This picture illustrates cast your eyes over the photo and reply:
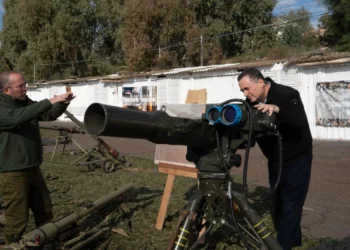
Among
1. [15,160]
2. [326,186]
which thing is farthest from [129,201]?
[326,186]

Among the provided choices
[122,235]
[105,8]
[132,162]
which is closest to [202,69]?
[132,162]

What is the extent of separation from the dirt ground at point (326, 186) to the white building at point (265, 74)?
134 cm

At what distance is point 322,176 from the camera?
8.45 meters

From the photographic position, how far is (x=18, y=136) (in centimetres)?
388

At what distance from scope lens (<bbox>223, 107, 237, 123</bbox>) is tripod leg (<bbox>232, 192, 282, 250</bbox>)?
1.70ft

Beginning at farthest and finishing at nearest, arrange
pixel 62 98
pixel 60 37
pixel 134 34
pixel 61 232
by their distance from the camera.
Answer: pixel 60 37, pixel 134 34, pixel 61 232, pixel 62 98

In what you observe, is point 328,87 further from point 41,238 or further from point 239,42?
point 239,42

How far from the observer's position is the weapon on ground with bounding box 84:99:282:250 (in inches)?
90.9

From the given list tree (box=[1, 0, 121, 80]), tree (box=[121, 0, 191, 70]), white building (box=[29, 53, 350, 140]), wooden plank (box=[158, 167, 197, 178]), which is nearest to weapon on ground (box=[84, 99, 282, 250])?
wooden plank (box=[158, 167, 197, 178])

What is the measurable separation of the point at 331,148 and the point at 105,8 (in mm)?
29964

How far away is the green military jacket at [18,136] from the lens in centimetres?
362

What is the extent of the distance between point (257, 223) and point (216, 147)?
0.55 metres

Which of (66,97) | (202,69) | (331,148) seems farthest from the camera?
(202,69)

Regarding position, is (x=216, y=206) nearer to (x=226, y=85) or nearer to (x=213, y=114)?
(x=213, y=114)
